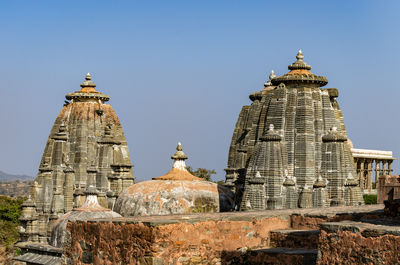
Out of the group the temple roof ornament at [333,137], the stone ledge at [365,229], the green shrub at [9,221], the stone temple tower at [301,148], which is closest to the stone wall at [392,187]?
the stone ledge at [365,229]

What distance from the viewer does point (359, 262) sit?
5758 mm

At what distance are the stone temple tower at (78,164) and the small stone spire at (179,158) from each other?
24.2ft

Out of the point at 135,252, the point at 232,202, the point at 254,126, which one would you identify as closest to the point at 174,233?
the point at 135,252

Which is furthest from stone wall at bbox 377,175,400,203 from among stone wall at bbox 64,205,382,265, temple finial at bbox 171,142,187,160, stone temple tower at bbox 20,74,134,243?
stone temple tower at bbox 20,74,134,243

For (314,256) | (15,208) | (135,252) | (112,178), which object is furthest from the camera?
(15,208)

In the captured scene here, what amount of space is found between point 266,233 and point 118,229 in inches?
65.8

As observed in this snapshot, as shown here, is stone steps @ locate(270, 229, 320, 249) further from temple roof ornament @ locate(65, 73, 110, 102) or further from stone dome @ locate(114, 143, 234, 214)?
temple roof ornament @ locate(65, 73, 110, 102)

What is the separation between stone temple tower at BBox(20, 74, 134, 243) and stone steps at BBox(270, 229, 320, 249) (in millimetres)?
22794

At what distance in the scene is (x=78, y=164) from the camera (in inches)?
1909

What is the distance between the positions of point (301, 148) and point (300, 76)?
101 inches

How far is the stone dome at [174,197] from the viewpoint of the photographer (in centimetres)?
2133

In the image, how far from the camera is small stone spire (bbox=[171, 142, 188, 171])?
23.8 m

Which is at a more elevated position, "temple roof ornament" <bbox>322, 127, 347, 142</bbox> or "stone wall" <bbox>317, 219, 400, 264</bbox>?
"temple roof ornament" <bbox>322, 127, 347, 142</bbox>

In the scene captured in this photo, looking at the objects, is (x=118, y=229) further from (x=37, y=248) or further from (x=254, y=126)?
(x=37, y=248)
